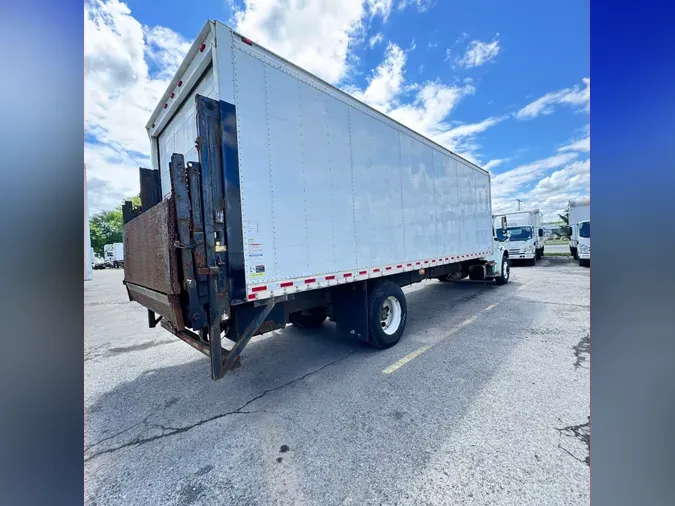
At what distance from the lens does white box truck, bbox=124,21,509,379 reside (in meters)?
2.97

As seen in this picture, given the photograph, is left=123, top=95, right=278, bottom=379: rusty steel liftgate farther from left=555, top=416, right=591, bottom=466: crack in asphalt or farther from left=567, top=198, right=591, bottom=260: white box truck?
left=567, top=198, right=591, bottom=260: white box truck

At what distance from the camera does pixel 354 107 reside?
4.50 m

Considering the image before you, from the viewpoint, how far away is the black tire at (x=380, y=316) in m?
4.83

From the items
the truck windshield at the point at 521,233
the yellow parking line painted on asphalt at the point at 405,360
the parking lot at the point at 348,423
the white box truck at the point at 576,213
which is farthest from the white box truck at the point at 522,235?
the yellow parking line painted on asphalt at the point at 405,360

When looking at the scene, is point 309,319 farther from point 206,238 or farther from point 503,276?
point 503,276

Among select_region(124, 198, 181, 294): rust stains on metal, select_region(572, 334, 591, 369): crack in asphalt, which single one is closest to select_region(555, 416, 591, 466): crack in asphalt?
select_region(572, 334, 591, 369): crack in asphalt

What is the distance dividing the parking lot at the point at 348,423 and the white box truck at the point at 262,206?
725 millimetres

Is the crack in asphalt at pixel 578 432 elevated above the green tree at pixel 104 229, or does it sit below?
below

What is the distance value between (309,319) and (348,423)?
11.1 feet

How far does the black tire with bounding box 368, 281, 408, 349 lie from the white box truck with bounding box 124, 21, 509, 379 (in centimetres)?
2

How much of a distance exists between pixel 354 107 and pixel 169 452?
4.86 m

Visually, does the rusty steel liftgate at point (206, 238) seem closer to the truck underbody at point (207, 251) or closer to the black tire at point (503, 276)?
the truck underbody at point (207, 251)
